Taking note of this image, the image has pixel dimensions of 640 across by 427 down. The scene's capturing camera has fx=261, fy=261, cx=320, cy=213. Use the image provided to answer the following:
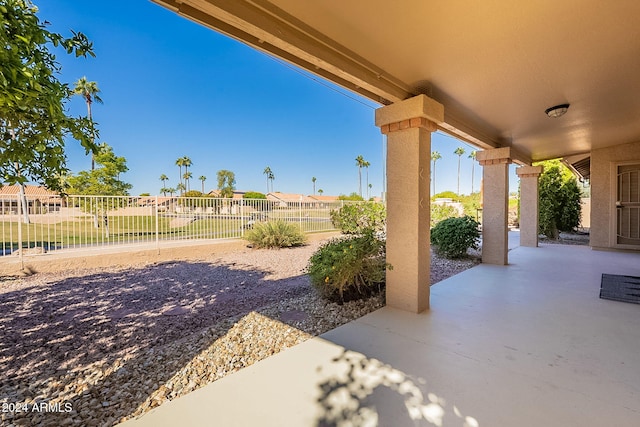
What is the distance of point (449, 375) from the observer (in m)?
2.14

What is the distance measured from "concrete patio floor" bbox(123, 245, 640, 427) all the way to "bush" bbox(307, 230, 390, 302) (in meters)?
0.63

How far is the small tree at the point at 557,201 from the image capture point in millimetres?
10445

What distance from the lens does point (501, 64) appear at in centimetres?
275

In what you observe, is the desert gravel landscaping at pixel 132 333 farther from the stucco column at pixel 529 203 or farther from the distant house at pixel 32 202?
the stucco column at pixel 529 203

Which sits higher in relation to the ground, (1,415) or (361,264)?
(361,264)

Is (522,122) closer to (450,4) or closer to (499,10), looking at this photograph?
(499,10)

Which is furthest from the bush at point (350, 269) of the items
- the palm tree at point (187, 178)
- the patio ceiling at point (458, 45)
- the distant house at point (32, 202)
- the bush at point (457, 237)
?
the palm tree at point (187, 178)

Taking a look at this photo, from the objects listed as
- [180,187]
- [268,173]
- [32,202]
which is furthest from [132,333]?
[268,173]

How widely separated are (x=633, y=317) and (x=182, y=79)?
31760 millimetres

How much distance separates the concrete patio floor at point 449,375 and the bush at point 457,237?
3264 mm

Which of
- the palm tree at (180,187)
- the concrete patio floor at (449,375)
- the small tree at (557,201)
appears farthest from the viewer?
the palm tree at (180,187)

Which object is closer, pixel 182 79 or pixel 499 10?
pixel 499 10

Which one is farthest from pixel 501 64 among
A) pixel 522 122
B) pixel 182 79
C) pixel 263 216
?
pixel 182 79

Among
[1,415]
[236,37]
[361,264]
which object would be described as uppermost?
[236,37]
